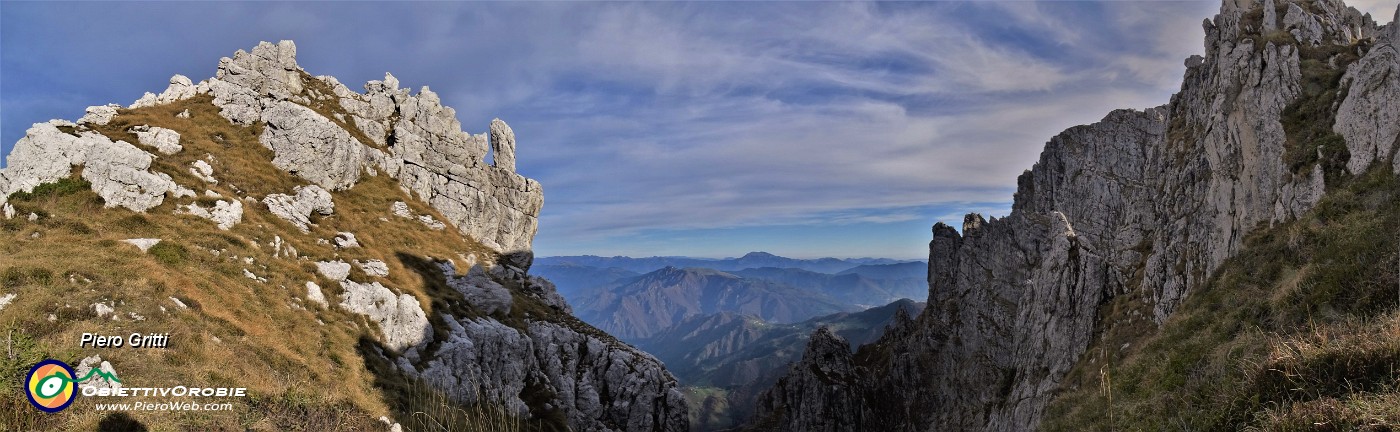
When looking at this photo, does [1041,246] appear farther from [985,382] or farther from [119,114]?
[119,114]

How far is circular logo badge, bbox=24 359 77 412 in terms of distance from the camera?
37.2 feet

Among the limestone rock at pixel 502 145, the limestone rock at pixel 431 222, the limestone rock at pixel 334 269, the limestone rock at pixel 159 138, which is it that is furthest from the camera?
the limestone rock at pixel 502 145

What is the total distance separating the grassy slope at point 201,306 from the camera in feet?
47.7

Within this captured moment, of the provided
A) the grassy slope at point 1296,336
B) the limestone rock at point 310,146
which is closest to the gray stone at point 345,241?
the limestone rock at point 310,146

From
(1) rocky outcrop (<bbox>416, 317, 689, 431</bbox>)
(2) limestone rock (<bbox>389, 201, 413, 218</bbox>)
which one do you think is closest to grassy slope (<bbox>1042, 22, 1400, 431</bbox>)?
(1) rocky outcrop (<bbox>416, 317, 689, 431</bbox>)

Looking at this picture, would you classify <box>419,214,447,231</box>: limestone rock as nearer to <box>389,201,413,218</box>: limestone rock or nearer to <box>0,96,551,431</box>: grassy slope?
<box>389,201,413,218</box>: limestone rock

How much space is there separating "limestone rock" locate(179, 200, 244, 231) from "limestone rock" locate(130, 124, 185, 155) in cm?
1155

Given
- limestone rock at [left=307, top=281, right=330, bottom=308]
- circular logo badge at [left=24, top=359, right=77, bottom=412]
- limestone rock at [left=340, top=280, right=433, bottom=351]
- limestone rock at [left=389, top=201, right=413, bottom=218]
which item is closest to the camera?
circular logo badge at [left=24, top=359, right=77, bottom=412]

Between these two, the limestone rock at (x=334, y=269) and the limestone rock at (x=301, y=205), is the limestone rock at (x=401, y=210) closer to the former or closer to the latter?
the limestone rock at (x=301, y=205)

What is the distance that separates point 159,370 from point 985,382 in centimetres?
16510

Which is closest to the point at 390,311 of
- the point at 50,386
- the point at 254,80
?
the point at 50,386

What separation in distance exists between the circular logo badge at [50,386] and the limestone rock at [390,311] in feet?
84.3

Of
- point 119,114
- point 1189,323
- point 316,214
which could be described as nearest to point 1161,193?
point 1189,323

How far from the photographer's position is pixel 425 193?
73.9 m
